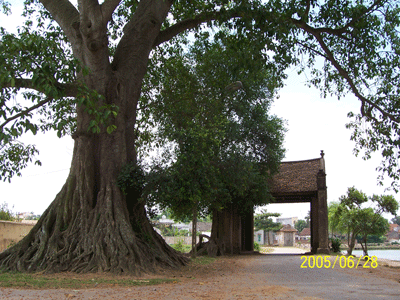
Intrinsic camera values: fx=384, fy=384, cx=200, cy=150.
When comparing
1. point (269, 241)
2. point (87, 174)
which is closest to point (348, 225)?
point (87, 174)

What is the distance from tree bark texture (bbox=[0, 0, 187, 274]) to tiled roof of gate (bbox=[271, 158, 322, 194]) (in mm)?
11972

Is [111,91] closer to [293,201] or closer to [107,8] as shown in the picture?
[107,8]

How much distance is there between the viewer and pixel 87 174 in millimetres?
9734

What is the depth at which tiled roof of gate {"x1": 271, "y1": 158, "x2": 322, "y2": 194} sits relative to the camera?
70.0ft

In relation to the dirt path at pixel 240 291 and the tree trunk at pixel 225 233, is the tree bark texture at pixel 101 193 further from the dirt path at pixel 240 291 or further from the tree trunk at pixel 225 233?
the tree trunk at pixel 225 233

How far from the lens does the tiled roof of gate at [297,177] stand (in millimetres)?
21328

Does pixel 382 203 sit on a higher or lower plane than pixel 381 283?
higher

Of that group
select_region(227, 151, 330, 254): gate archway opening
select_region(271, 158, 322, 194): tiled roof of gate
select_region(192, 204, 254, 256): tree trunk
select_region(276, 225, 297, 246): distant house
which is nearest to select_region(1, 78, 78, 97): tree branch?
select_region(192, 204, 254, 256): tree trunk

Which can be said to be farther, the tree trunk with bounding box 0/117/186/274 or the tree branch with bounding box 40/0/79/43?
the tree branch with bounding box 40/0/79/43

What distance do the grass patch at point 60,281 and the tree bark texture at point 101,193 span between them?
0.57 metres

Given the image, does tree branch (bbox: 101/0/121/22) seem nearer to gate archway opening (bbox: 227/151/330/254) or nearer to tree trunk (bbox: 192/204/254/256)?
tree trunk (bbox: 192/204/254/256)

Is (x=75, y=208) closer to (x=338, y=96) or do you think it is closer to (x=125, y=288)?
(x=125, y=288)

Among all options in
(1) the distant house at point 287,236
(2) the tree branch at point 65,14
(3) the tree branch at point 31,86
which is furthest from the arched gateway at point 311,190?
(1) the distant house at point 287,236

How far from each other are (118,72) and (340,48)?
6954 mm
